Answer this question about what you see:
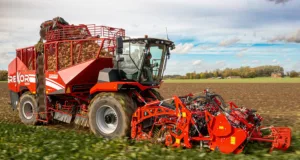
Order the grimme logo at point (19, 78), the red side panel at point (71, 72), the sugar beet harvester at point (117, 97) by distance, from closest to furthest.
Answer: the sugar beet harvester at point (117, 97), the red side panel at point (71, 72), the grimme logo at point (19, 78)

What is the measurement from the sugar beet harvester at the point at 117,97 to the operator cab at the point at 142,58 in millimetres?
29

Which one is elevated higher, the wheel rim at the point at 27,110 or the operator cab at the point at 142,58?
the operator cab at the point at 142,58

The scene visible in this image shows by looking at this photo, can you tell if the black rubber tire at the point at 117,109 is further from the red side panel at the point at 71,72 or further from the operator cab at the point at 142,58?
the red side panel at the point at 71,72

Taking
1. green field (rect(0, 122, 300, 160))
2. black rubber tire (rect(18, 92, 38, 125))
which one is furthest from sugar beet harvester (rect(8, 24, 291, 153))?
green field (rect(0, 122, 300, 160))

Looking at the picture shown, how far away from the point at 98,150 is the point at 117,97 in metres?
2.32

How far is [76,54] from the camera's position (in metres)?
10.9

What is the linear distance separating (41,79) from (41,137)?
4.03 m

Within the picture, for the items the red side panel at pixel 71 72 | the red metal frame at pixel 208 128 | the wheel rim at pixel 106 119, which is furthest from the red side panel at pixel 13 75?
the red metal frame at pixel 208 128

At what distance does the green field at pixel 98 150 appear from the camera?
6.23 m

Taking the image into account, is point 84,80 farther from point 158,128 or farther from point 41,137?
point 158,128

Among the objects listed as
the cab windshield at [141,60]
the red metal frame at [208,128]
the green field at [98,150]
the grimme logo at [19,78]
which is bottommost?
the green field at [98,150]

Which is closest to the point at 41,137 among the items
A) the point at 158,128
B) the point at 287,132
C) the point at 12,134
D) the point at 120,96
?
the point at 12,134

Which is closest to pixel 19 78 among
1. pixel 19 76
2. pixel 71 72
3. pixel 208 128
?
pixel 19 76

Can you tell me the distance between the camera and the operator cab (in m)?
9.32
